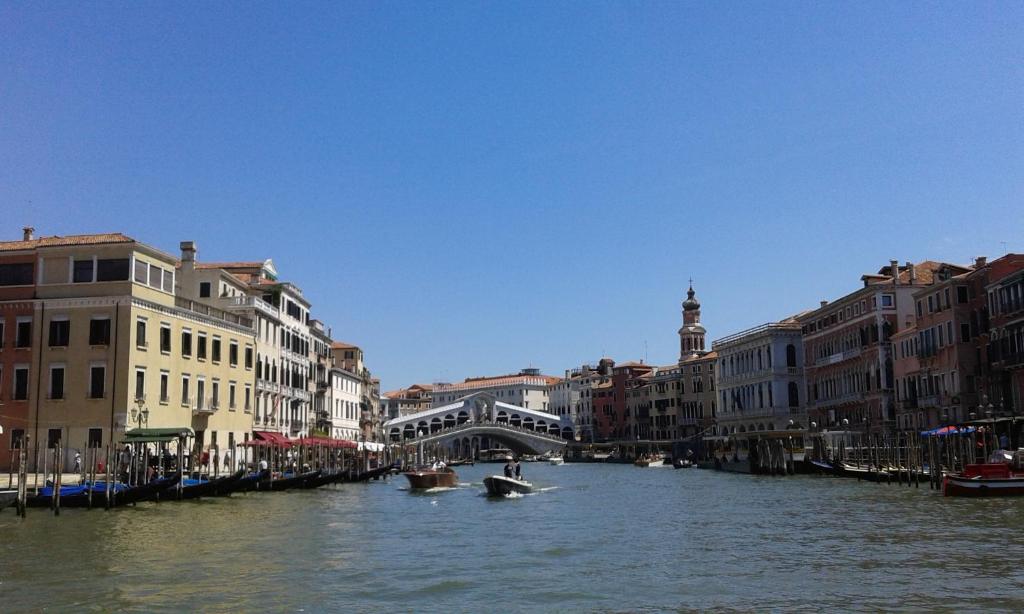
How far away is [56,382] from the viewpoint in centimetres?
2992

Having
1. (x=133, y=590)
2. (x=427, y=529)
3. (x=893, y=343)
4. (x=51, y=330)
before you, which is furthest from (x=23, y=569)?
(x=893, y=343)

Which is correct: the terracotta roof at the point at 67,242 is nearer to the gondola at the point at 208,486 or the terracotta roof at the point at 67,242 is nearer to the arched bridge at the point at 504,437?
the gondola at the point at 208,486

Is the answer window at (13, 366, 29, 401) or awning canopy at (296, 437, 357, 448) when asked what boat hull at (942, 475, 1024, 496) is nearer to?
awning canopy at (296, 437, 357, 448)

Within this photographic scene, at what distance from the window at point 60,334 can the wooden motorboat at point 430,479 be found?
Answer: 45.6ft

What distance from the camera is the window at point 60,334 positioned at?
3008 cm

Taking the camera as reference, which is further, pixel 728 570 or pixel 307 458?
pixel 307 458

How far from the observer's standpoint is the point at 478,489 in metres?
40.6

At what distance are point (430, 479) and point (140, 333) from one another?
13.0 m

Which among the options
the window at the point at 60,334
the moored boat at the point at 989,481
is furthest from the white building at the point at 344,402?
the moored boat at the point at 989,481

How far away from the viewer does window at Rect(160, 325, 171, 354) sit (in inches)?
1256

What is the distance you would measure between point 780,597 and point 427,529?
10904mm

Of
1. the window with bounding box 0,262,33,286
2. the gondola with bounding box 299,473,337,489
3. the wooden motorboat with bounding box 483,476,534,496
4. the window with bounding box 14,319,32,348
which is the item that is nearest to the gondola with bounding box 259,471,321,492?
the gondola with bounding box 299,473,337,489

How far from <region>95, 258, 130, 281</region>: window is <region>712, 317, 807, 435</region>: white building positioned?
41.1 m

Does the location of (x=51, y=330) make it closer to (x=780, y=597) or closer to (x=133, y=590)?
(x=133, y=590)
